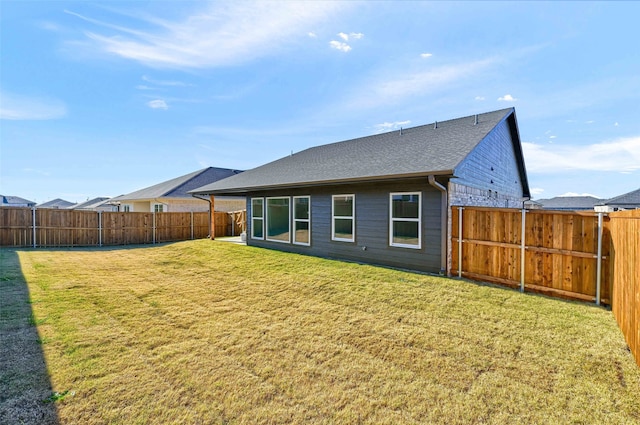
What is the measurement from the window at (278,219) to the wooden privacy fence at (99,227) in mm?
6266

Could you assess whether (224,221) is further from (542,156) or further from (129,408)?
(542,156)

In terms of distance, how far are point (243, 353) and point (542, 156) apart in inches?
881

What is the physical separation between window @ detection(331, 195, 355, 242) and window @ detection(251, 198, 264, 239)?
4236mm

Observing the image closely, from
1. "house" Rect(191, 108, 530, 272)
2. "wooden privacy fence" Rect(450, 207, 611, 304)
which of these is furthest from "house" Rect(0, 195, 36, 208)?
"wooden privacy fence" Rect(450, 207, 611, 304)

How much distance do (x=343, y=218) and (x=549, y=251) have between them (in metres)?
5.42

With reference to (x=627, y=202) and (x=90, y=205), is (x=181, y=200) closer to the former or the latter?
Answer: (x=627, y=202)

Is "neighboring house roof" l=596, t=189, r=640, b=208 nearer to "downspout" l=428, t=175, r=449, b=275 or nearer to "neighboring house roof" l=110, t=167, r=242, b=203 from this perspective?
"downspout" l=428, t=175, r=449, b=275

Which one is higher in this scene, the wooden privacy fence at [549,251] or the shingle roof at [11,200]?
the shingle roof at [11,200]

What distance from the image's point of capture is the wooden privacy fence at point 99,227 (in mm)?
13505

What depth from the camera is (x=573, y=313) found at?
483 centimetres

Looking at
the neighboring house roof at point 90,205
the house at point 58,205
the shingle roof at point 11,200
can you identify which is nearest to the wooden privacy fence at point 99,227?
the neighboring house roof at point 90,205

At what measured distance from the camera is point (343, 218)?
955 cm

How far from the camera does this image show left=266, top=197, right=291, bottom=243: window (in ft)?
37.9

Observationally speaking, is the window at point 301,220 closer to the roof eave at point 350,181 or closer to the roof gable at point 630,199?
the roof eave at point 350,181
